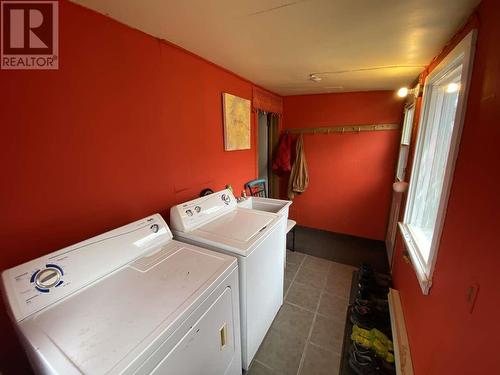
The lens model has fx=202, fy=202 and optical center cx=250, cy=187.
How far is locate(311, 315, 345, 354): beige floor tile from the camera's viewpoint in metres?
1.61

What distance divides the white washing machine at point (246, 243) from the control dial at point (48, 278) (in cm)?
62

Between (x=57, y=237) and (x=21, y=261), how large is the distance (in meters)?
0.14

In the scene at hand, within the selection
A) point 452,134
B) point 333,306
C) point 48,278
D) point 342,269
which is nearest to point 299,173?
A: point 342,269

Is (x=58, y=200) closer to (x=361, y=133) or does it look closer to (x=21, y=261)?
(x=21, y=261)

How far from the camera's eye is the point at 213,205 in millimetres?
1633

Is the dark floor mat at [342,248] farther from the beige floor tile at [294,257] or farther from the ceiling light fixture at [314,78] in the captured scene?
the ceiling light fixture at [314,78]

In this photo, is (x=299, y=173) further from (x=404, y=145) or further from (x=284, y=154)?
(x=404, y=145)

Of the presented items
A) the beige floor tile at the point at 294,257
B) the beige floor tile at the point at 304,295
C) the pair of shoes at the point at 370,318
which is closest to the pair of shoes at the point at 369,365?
the pair of shoes at the point at 370,318

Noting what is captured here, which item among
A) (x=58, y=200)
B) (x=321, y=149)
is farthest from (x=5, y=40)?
(x=321, y=149)

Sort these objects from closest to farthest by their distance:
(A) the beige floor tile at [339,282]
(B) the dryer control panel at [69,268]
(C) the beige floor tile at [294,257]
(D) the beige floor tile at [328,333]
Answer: (B) the dryer control panel at [69,268]
(D) the beige floor tile at [328,333]
(A) the beige floor tile at [339,282]
(C) the beige floor tile at [294,257]

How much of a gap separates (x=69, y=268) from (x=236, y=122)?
177cm

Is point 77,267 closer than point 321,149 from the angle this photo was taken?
Yes

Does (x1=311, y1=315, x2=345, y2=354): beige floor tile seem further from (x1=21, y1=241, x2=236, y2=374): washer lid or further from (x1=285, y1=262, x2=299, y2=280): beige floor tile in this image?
(x1=21, y1=241, x2=236, y2=374): washer lid

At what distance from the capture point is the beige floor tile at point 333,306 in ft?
6.18
